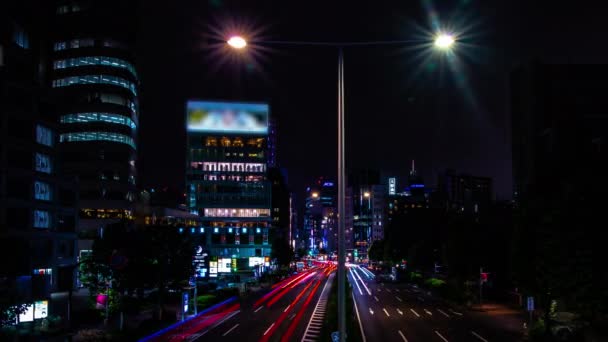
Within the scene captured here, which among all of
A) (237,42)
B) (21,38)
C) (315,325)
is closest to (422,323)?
(315,325)

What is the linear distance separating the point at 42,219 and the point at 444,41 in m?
61.2

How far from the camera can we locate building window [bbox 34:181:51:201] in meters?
65.2

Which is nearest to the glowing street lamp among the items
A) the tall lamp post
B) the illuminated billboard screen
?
the tall lamp post

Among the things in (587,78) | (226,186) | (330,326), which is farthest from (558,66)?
(330,326)

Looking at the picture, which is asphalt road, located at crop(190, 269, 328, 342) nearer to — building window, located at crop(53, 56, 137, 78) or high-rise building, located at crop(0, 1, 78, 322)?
high-rise building, located at crop(0, 1, 78, 322)

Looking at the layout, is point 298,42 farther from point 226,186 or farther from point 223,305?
point 226,186

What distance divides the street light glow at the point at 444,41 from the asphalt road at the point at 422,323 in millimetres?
23165

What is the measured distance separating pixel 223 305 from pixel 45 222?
23750 millimetres

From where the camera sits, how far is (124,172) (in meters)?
108

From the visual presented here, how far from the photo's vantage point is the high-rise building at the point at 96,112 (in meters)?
105

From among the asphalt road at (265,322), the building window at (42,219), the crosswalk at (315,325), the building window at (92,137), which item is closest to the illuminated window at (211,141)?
the building window at (92,137)

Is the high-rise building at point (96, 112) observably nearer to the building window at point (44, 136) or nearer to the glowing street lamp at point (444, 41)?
the building window at point (44, 136)

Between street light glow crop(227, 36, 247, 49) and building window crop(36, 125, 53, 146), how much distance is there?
56.3 m

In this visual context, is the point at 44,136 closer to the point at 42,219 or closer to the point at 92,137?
the point at 42,219
